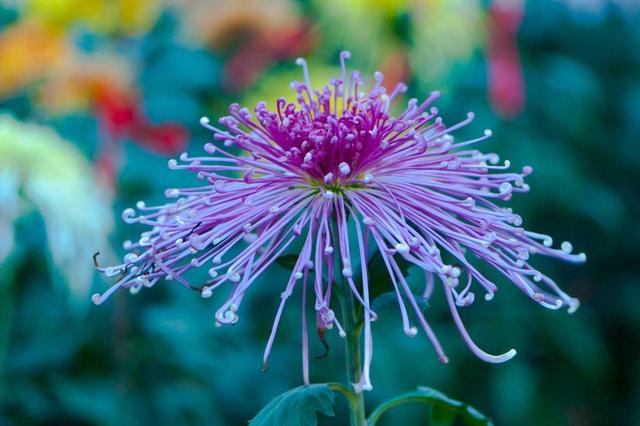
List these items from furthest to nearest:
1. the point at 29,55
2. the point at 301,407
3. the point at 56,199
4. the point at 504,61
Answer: the point at 29,55 → the point at 504,61 → the point at 56,199 → the point at 301,407

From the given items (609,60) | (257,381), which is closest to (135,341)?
(257,381)

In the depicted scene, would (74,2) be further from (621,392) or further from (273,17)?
(621,392)

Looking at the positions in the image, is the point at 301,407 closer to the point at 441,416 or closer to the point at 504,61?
the point at 441,416

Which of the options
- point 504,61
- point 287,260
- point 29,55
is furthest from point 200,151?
point 287,260

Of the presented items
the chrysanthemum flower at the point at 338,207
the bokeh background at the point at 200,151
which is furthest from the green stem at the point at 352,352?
the bokeh background at the point at 200,151

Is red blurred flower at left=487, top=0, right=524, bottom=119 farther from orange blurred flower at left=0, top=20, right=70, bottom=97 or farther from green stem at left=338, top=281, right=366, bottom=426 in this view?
green stem at left=338, top=281, right=366, bottom=426

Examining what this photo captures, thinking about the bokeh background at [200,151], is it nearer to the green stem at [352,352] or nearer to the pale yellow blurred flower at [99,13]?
the pale yellow blurred flower at [99,13]
